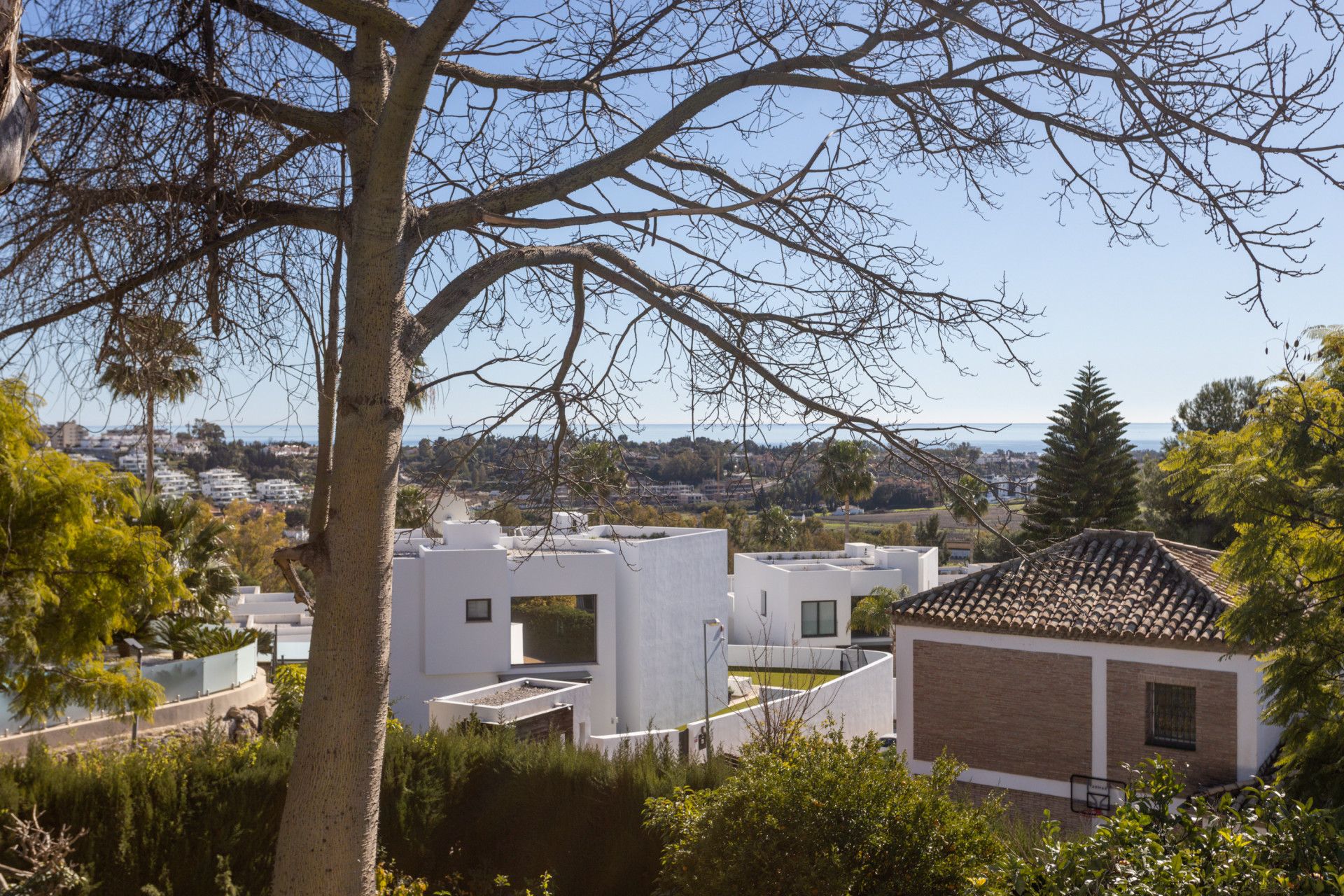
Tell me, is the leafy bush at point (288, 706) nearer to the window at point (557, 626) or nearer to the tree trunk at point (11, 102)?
the window at point (557, 626)

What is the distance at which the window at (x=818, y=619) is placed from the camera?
3725cm

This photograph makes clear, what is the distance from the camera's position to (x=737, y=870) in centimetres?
486

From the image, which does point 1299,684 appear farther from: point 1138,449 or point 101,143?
point 1138,449

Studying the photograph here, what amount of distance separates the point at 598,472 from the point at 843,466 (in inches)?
Result: 53.0

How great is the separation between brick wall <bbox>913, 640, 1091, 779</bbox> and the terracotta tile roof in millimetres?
503

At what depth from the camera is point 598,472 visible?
5.54 meters

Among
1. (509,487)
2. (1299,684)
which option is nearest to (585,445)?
(509,487)

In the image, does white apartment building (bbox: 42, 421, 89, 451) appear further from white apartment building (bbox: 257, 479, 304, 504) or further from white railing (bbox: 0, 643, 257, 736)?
white railing (bbox: 0, 643, 257, 736)

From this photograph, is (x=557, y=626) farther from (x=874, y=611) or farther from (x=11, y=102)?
(x=11, y=102)

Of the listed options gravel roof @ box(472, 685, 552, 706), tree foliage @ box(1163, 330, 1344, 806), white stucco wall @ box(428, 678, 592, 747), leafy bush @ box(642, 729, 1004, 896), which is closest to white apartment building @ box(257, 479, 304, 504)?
leafy bush @ box(642, 729, 1004, 896)

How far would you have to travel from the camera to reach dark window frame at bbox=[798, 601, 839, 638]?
37188 millimetres

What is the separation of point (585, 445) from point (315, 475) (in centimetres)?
143

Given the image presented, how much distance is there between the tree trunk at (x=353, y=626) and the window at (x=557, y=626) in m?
21.1

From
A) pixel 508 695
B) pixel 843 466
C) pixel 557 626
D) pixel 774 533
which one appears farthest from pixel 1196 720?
pixel 774 533
